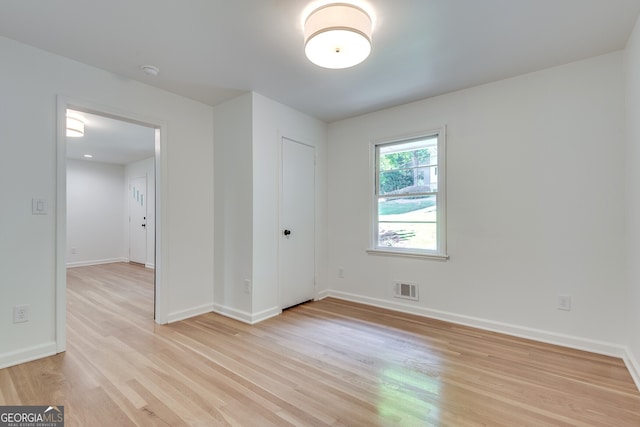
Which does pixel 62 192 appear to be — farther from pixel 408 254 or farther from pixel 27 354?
pixel 408 254

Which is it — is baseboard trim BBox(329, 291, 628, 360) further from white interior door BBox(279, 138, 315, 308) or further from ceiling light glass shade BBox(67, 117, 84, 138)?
ceiling light glass shade BBox(67, 117, 84, 138)

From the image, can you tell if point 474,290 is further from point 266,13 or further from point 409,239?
point 266,13

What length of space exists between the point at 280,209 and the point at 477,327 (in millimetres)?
2436

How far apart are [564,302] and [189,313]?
3.68m

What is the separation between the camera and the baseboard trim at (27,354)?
7.22 ft

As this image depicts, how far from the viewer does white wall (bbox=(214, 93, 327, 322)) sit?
10.7 ft

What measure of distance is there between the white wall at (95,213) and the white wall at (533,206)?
6935mm

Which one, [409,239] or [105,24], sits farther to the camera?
[409,239]

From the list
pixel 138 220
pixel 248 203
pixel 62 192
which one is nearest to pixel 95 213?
pixel 138 220

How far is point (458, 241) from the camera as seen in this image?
3.20 m

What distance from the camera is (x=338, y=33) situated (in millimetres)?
1888

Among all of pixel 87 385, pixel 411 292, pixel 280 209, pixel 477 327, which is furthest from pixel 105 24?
pixel 477 327

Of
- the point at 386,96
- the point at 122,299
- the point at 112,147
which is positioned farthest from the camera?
the point at 112,147

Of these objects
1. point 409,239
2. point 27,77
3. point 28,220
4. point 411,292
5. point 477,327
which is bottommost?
point 477,327
